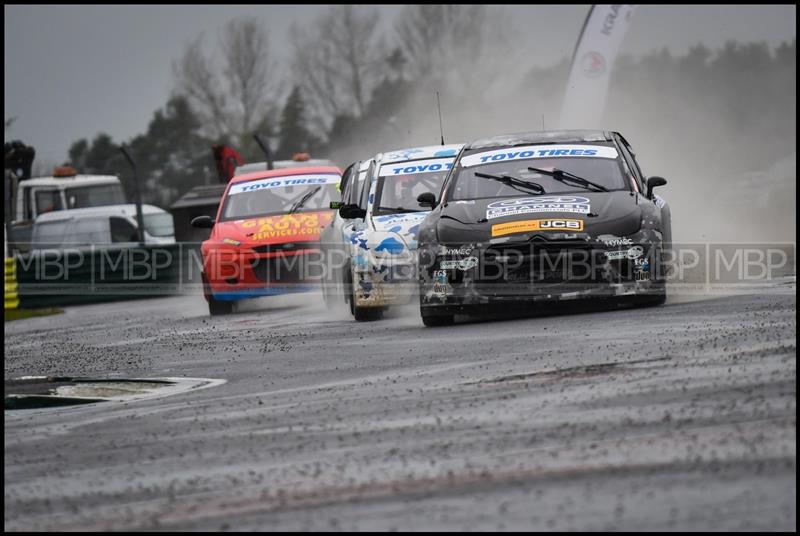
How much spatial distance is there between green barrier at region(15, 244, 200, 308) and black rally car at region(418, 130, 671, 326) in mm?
14835

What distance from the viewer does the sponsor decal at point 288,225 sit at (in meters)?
16.8

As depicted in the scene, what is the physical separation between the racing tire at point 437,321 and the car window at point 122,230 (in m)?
21.4

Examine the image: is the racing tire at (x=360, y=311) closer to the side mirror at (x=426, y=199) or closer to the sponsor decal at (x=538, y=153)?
the side mirror at (x=426, y=199)

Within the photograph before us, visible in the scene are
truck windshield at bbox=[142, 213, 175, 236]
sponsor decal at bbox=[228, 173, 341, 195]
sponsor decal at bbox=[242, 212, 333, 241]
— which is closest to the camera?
sponsor decal at bbox=[242, 212, 333, 241]

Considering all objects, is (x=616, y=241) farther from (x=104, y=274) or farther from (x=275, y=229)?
(x=104, y=274)

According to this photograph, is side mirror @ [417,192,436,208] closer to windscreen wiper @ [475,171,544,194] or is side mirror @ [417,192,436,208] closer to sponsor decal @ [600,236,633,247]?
windscreen wiper @ [475,171,544,194]

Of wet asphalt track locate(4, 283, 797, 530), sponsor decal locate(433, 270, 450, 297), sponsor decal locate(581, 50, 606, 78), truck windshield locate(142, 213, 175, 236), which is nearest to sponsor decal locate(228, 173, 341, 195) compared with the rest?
sponsor decal locate(433, 270, 450, 297)

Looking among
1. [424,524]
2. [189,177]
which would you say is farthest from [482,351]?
[189,177]

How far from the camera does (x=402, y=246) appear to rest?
42.5 ft

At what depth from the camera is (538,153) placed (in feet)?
41.6

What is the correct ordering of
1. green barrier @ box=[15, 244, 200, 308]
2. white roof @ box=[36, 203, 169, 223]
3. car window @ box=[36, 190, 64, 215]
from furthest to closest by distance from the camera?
car window @ box=[36, 190, 64, 215] → white roof @ box=[36, 203, 169, 223] → green barrier @ box=[15, 244, 200, 308]

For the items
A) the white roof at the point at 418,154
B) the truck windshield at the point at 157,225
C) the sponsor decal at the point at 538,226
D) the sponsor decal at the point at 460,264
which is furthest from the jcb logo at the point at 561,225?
the truck windshield at the point at 157,225

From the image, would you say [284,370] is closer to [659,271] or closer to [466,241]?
[466,241]

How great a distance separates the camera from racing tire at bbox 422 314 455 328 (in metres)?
11.8
